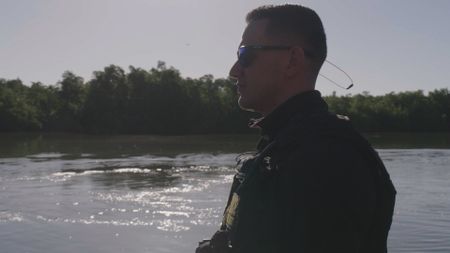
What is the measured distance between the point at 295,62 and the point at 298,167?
58 centimetres

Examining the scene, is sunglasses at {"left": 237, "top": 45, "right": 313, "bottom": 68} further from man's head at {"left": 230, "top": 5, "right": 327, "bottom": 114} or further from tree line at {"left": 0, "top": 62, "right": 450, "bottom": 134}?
tree line at {"left": 0, "top": 62, "right": 450, "bottom": 134}

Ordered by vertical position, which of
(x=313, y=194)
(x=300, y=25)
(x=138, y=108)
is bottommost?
(x=313, y=194)

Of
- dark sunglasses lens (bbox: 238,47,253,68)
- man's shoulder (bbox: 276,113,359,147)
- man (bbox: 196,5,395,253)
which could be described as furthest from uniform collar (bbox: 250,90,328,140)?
dark sunglasses lens (bbox: 238,47,253,68)

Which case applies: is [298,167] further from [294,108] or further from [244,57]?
[244,57]

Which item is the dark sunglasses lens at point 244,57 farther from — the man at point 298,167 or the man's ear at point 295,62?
the man's ear at point 295,62

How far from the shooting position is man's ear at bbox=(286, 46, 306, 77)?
2.41 metres

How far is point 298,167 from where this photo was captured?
6.61 feet

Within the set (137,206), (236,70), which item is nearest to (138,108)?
(137,206)

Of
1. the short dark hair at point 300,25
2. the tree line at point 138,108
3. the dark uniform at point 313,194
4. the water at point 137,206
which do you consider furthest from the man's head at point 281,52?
the tree line at point 138,108

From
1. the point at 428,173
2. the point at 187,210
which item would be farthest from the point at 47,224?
the point at 428,173

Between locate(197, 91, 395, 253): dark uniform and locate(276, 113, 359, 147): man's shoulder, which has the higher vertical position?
locate(276, 113, 359, 147): man's shoulder

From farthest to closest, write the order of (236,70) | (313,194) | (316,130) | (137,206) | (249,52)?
1. (137,206)
2. (236,70)
3. (249,52)
4. (316,130)
5. (313,194)

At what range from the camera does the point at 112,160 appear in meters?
41.4

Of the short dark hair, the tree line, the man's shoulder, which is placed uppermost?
the tree line
